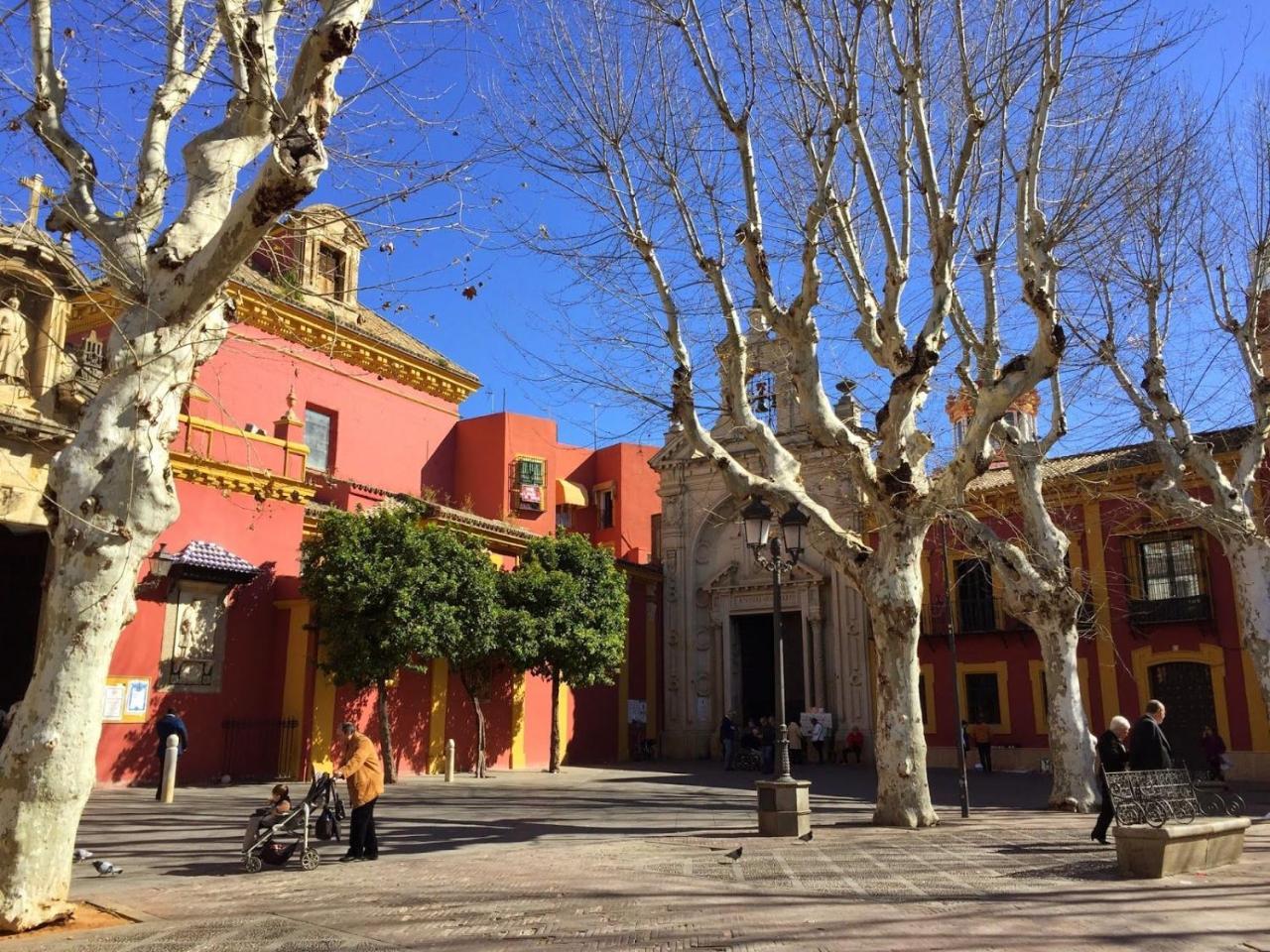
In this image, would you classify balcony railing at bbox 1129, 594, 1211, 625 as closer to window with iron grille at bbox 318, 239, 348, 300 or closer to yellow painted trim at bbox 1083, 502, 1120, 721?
A: yellow painted trim at bbox 1083, 502, 1120, 721

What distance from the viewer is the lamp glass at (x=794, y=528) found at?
38.6 ft

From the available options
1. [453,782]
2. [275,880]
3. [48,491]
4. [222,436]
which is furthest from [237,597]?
[48,491]

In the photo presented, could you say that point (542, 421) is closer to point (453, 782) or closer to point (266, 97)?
point (453, 782)

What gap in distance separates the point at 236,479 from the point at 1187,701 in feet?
68.6

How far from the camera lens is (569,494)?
33219 mm

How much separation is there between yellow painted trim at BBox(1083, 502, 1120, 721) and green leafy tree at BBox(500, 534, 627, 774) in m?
11.1

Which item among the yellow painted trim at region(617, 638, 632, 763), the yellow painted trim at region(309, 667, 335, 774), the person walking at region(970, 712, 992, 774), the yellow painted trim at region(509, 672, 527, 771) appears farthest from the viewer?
the yellow painted trim at region(617, 638, 632, 763)

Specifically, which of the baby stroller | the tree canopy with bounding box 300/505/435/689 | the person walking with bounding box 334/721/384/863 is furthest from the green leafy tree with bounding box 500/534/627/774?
the baby stroller

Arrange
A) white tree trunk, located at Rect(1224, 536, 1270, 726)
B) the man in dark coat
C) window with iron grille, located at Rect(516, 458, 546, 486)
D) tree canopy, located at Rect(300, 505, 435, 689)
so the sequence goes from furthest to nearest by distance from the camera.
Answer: window with iron grille, located at Rect(516, 458, 546, 486) < tree canopy, located at Rect(300, 505, 435, 689) < white tree trunk, located at Rect(1224, 536, 1270, 726) < the man in dark coat

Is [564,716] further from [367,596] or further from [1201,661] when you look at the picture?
[1201,661]

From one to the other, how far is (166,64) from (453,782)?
1453 centimetres

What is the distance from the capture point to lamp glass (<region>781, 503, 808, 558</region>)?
1177cm

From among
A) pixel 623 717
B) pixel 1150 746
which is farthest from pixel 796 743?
pixel 1150 746

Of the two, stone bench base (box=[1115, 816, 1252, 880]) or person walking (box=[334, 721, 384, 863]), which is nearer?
stone bench base (box=[1115, 816, 1252, 880])
